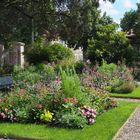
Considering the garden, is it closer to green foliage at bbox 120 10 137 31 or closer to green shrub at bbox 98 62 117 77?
green shrub at bbox 98 62 117 77

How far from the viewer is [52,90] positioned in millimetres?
12562

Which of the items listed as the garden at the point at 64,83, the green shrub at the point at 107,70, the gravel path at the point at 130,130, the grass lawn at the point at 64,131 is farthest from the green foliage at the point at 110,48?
the grass lawn at the point at 64,131

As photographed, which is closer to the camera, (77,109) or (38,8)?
(77,109)

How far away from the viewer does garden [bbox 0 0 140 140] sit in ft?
35.5

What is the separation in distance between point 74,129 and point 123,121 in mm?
1828

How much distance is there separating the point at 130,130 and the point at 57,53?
63.2 feet

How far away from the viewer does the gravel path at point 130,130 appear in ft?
32.0

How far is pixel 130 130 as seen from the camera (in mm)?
10516

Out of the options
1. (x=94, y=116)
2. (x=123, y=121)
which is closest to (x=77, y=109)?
(x=94, y=116)

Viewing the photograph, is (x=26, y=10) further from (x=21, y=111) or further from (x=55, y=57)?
(x=21, y=111)

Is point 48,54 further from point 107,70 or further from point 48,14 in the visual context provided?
point 107,70

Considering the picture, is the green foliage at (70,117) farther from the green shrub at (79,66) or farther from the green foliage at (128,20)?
the green foliage at (128,20)

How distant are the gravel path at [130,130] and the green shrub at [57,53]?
17.0 meters

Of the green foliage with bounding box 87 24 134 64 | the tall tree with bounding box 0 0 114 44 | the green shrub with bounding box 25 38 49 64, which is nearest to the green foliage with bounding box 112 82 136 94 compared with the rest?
the tall tree with bounding box 0 0 114 44
